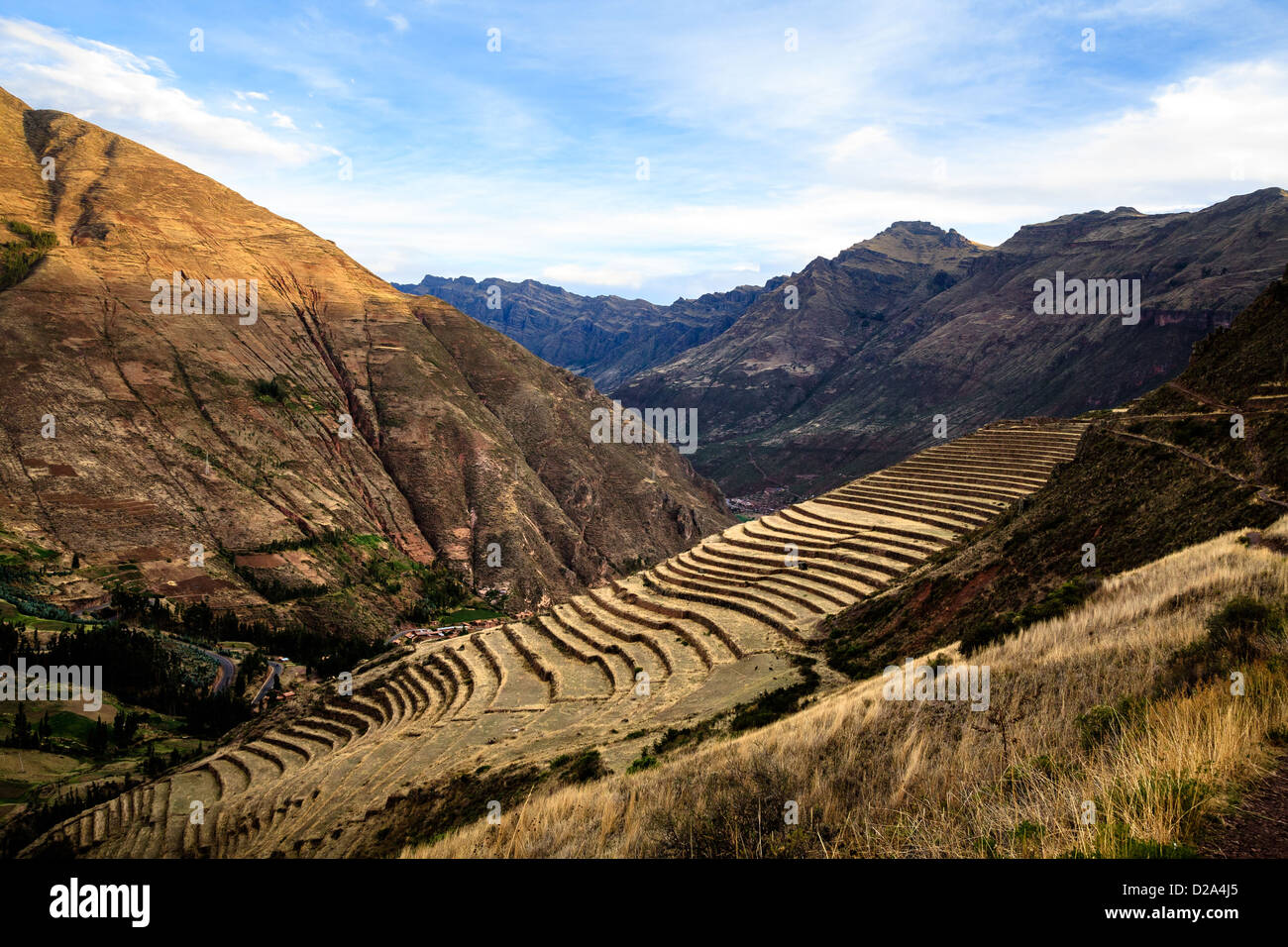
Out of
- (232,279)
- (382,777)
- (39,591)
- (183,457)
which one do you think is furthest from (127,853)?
(232,279)

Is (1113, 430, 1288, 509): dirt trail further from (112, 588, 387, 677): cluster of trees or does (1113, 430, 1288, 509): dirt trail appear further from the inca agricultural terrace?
(112, 588, 387, 677): cluster of trees

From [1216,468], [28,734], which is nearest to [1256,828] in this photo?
[1216,468]

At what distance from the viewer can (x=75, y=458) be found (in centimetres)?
6069

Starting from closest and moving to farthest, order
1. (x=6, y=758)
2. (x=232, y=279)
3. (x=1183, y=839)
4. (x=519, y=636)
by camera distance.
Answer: (x=1183, y=839) → (x=519, y=636) → (x=6, y=758) → (x=232, y=279)

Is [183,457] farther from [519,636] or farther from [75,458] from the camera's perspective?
[519,636]

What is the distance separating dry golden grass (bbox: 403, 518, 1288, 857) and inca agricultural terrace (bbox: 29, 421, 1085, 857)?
8.72 metres

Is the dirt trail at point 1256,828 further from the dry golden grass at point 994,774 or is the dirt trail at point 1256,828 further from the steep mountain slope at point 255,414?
the steep mountain slope at point 255,414

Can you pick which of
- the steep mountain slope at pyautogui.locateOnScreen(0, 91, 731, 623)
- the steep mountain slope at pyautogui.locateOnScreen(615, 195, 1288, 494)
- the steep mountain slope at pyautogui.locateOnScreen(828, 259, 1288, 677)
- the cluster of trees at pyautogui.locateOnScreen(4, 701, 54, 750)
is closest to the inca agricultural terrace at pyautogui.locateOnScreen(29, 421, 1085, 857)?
the steep mountain slope at pyautogui.locateOnScreen(828, 259, 1288, 677)

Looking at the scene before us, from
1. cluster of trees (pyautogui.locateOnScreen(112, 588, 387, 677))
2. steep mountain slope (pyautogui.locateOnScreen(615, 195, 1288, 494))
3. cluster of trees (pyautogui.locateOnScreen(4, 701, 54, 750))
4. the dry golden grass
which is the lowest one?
cluster of trees (pyautogui.locateOnScreen(4, 701, 54, 750))

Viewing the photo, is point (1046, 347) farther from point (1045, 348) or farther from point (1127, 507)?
point (1127, 507)

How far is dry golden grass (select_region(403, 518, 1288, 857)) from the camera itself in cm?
393

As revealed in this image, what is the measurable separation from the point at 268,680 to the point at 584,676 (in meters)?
37.8

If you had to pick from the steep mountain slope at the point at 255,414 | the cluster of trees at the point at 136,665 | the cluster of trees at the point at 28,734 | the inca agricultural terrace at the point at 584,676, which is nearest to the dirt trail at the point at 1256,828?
the inca agricultural terrace at the point at 584,676
